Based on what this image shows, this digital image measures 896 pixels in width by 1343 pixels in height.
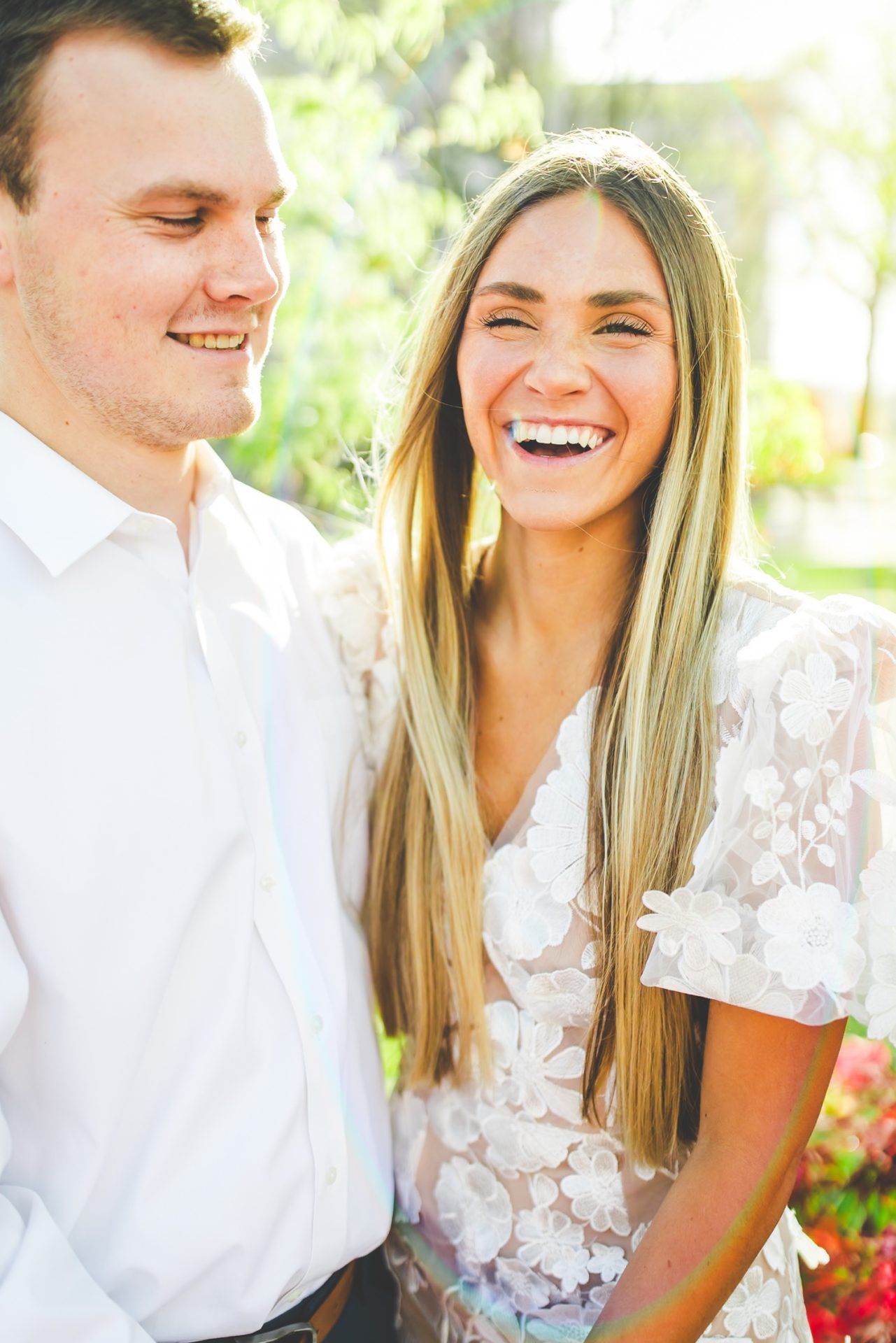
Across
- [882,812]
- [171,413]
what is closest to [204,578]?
[171,413]

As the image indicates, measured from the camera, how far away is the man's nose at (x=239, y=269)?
6.47 ft

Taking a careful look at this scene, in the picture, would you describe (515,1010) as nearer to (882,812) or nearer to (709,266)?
(882,812)

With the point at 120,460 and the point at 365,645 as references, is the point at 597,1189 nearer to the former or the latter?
the point at 365,645

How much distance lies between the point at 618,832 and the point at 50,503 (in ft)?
3.61

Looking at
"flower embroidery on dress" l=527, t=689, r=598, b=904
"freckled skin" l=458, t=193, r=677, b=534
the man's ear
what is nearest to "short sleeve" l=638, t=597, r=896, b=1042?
"flower embroidery on dress" l=527, t=689, r=598, b=904

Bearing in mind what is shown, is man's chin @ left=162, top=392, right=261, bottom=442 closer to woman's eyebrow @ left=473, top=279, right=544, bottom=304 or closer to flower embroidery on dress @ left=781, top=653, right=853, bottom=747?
woman's eyebrow @ left=473, top=279, right=544, bottom=304

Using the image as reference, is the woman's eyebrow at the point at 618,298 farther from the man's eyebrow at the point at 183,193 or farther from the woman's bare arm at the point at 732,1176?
the woman's bare arm at the point at 732,1176

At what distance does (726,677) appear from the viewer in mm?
1982

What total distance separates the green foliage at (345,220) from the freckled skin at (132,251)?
181cm

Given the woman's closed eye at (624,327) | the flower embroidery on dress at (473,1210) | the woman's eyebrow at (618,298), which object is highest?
the woman's eyebrow at (618,298)

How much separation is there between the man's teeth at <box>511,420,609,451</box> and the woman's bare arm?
1.01 m

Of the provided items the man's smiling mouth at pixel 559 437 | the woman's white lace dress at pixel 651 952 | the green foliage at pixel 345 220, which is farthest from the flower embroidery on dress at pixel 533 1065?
the green foliage at pixel 345 220

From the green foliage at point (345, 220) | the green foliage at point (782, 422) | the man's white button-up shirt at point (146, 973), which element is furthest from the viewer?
the green foliage at point (782, 422)

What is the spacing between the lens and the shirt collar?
184 cm
